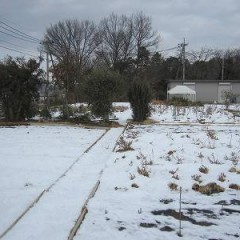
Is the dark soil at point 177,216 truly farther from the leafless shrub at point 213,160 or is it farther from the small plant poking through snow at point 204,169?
the leafless shrub at point 213,160

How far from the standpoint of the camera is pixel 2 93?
Answer: 1944 centimetres

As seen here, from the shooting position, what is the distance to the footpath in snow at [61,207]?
16.0 feet

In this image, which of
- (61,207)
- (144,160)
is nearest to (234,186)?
(144,160)

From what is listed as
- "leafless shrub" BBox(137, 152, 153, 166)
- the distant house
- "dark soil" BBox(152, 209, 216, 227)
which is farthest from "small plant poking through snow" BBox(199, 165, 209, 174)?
the distant house

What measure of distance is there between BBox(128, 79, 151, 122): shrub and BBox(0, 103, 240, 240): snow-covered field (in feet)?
24.1

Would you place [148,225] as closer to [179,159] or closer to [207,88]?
[179,159]

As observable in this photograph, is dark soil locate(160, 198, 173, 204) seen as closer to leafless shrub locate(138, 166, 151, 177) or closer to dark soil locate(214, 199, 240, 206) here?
dark soil locate(214, 199, 240, 206)

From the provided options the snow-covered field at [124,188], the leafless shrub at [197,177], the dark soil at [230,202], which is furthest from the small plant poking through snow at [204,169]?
the dark soil at [230,202]

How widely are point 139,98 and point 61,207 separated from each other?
45.3 feet

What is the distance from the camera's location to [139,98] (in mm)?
19375

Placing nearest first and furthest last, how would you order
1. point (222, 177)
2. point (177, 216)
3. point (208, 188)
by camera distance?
1. point (177, 216)
2. point (208, 188)
3. point (222, 177)

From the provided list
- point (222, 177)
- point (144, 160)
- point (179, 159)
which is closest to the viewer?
point (222, 177)

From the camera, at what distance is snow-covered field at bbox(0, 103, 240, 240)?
5.02m

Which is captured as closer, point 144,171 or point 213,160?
point 144,171
